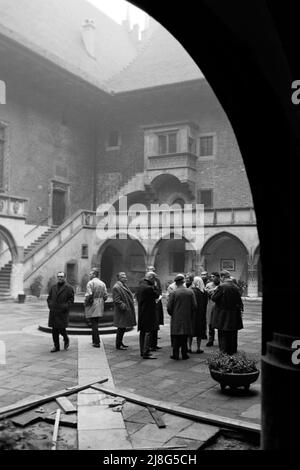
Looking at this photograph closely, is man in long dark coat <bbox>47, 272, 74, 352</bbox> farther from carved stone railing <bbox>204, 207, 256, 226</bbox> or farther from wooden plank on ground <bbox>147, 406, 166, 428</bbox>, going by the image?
carved stone railing <bbox>204, 207, 256, 226</bbox>

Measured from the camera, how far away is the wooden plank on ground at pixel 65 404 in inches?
238

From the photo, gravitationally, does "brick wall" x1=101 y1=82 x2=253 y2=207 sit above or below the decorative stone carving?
above

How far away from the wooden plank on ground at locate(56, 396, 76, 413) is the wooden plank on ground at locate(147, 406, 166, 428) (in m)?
0.91

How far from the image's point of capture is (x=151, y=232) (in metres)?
25.6

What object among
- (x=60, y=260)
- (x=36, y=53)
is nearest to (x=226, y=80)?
(x=60, y=260)

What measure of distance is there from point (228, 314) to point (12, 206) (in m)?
14.9

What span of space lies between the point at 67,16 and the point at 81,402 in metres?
33.2

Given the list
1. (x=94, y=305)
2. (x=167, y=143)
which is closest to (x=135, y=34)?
(x=167, y=143)

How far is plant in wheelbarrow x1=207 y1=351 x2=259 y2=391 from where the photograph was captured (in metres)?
6.84

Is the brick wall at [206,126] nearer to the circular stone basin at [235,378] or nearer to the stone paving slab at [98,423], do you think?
the circular stone basin at [235,378]

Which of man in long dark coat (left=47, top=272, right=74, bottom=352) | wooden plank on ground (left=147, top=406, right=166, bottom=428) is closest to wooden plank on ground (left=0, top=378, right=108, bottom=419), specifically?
wooden plank on ground (left=147, top=406, right=166, bottom=428)

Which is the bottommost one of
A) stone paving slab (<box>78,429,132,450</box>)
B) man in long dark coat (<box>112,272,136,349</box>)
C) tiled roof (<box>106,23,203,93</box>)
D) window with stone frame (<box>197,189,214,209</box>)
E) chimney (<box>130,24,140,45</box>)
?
stone paving slab (<box>78,429,132,450</box>)

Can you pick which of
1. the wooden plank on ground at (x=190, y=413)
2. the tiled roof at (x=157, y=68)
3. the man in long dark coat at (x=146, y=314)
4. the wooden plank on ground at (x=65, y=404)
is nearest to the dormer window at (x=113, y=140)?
the tiled roof at (x=157, y=68)

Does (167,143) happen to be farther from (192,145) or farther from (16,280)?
(16,280)
